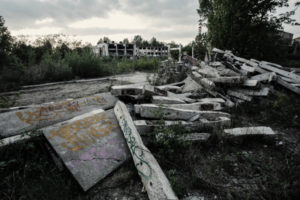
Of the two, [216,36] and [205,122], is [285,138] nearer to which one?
[205,122]

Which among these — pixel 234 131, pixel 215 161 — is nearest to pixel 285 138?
pixel 234 131

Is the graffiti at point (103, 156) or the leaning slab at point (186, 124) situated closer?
the graffiti at point (103, 156)

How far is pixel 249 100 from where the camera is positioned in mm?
3566

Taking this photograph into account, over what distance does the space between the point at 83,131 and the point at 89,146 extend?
298 mm

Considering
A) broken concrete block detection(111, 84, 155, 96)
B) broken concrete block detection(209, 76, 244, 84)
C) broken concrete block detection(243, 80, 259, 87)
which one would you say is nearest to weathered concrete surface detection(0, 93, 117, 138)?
broken concrete block detection(111, 84, 155, 96)

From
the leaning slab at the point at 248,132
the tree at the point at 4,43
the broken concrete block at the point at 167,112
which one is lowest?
the leaning slab at the point at 248,132

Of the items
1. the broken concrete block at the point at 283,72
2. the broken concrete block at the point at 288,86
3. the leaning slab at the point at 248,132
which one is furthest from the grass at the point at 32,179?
the broken concrete block at the point at 283,72

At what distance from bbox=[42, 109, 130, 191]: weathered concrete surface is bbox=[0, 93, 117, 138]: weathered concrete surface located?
428 mm

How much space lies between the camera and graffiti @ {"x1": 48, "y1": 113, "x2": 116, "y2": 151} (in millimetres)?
1855

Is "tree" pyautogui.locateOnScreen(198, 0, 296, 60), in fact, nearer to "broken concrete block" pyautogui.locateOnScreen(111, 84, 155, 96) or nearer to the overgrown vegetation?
the overgrown vegetation

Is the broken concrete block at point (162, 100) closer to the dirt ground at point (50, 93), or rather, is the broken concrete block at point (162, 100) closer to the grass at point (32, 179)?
the grass at point (32, 179)

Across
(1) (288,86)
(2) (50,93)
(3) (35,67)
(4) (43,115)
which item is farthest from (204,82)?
(3) (35,67)

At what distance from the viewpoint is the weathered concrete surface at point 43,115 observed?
7.00 ft

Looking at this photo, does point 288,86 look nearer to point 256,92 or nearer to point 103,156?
point 256,92
